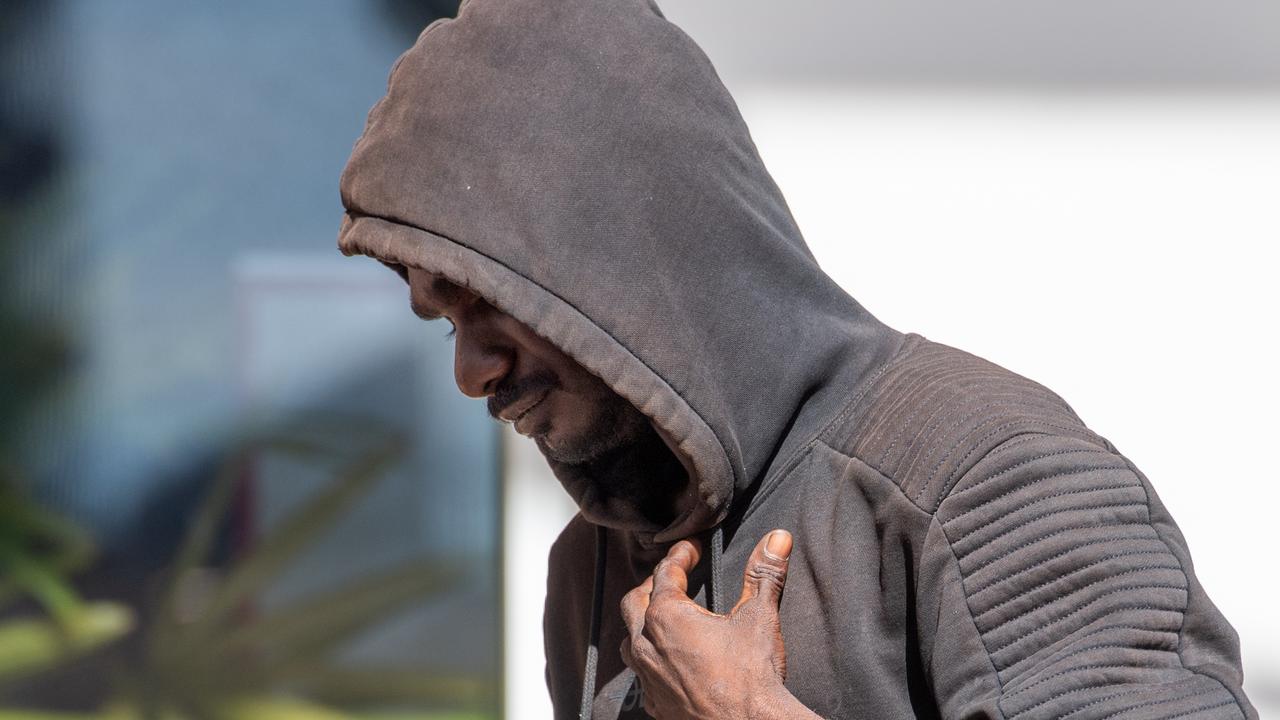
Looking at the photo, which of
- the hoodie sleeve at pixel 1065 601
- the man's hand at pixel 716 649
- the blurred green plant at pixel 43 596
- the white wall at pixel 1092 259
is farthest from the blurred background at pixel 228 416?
the hoodie sleeve at pixel 1065 601

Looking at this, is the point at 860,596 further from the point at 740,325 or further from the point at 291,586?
the point at 291,586

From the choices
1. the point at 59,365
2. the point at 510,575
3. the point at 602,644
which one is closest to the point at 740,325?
the point at 602,644

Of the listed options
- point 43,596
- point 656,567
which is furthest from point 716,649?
point 43,596

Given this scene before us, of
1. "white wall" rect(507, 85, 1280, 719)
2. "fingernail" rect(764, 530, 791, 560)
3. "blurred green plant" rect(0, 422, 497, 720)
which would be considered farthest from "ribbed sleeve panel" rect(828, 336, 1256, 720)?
"blurred green plant" rect(0, 422, 497, 720)

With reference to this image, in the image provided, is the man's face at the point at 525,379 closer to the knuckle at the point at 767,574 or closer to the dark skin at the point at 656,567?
→ the dark skin at the point at 656,567

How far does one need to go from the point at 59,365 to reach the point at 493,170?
203 centimetres

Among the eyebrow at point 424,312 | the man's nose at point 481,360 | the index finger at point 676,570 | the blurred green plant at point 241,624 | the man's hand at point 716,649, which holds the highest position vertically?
the eyebrow at point 424,312

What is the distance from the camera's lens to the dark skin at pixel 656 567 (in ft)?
4.32

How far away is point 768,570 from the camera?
1393 millimetres

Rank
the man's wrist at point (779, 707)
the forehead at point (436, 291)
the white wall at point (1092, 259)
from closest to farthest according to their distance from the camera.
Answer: the man's wrist at point (779, 707), the forehead at point (436, 291), the white wall at point (1092, 259)

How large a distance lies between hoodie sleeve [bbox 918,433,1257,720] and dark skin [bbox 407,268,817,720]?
7.2 inches

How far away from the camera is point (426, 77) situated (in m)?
1.45

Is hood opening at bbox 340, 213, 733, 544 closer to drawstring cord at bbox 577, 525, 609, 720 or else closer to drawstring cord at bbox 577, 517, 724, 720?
drawstring cord at bbox 577, 517, 724, 720

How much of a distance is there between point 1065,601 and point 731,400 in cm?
46
